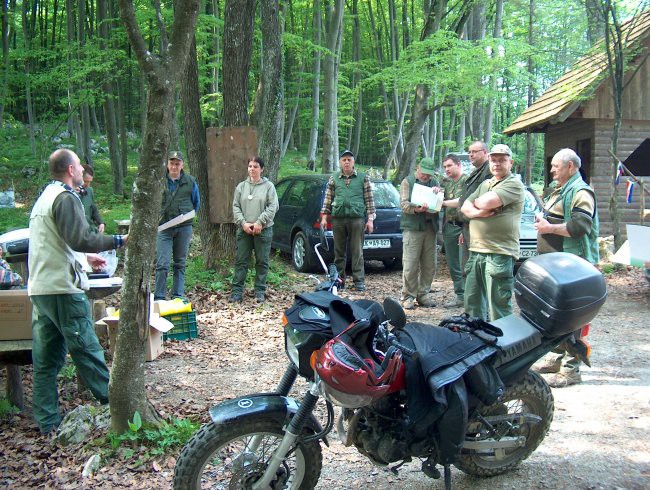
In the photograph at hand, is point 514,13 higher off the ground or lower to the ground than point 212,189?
higher

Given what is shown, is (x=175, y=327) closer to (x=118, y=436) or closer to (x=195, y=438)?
(x=118, y=436)

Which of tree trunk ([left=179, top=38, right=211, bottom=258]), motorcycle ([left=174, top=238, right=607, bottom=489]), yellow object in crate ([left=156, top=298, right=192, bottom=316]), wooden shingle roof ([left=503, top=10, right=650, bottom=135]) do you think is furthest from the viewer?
wooden shingle roof ([left=503, top=10, right=650, bottom=135])

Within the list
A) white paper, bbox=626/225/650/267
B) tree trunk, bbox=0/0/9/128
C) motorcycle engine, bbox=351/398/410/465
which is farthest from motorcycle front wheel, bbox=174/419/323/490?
tree trunk, bbox=0/0/9/128

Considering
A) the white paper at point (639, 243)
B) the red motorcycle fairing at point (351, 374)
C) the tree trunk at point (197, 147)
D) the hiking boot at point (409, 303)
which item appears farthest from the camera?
the tree trunk at point (197, 147)

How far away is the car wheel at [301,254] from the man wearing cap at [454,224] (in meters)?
2.71

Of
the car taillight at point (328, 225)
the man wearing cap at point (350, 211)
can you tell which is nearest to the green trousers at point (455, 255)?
the man wearing cap at point (350, 211)

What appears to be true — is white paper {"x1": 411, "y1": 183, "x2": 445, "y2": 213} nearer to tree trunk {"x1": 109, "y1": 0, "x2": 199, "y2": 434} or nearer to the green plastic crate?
the green plastic crate

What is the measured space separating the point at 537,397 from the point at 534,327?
0.46 metres

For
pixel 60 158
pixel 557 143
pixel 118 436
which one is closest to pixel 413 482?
pixel 118 436

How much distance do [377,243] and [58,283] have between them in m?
6.69

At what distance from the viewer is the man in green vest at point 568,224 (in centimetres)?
511

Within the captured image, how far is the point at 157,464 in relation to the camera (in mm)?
3773

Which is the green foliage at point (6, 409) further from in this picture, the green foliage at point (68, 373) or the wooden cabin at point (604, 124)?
the wooden cabin at point (604, 124)

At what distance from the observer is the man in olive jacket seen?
14.0 ft
